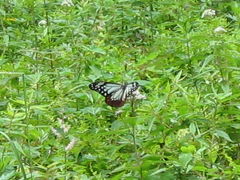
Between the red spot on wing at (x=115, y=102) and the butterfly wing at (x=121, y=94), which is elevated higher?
the butterfly wing at (x=121, y=94)

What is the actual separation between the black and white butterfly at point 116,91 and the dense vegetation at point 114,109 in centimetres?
9

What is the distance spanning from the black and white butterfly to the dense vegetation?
9cm

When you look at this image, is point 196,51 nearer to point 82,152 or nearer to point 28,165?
point 82,152

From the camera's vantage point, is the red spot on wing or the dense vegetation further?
the red spot on wing

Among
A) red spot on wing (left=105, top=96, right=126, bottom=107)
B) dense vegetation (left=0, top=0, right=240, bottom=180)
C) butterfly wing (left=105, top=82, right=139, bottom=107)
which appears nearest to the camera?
dense vegetation (left=0, top=0, right=240, bottom=180)

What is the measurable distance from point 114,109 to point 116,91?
647mm

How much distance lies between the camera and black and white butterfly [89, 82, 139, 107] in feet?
10.1

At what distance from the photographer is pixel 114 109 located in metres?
3.88

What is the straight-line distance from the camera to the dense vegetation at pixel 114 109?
2.92 meters

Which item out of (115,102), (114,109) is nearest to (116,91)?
(115,102)

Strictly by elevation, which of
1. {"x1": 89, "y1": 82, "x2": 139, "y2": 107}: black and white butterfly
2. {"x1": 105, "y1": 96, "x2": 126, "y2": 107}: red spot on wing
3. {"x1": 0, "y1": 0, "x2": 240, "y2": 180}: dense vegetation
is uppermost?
{"x1": 89, "y1": 82, "x2": 139, "y2": 107}: black and white butterfly

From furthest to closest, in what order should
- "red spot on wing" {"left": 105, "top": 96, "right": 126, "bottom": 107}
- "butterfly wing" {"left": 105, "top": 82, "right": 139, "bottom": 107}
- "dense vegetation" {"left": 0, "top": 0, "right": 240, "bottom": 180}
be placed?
"red spot on wing" {"left": 105, "top": 96, "right": 126, "bottom": 107}, "butterfly wing" {"left": 105, "top": 82, "right": 139, "bottom": 107}, "dense vegetation" {"left": 0, "top": 0, "right": 240, "bottom": 180}

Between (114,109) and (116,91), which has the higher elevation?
(116,91)

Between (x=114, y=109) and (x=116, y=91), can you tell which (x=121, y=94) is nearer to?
(x=116, y=91)
